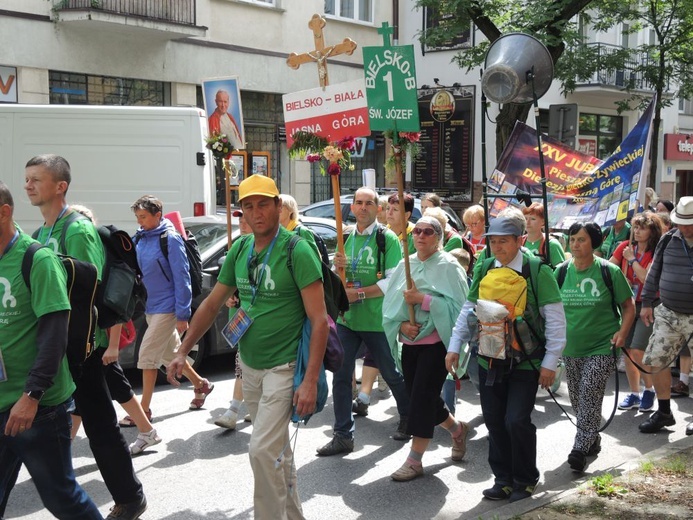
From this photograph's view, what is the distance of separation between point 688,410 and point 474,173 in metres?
19.0

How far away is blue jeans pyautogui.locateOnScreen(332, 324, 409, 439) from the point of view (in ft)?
22.2

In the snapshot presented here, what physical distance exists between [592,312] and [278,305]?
295 cm

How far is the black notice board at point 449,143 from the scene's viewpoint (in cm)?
2683

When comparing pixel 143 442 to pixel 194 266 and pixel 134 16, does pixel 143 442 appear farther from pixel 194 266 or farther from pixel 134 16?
pixel 134 16

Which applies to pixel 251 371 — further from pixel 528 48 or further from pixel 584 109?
pixel 584 109

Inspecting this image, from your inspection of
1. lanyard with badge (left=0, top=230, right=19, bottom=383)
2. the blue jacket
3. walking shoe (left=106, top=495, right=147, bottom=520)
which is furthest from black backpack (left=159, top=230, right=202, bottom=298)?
lanyard with badge (left=0, top=230, right=19, bottom=383)

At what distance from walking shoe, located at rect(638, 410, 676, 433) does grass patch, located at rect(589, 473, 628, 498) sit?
1.89 metres

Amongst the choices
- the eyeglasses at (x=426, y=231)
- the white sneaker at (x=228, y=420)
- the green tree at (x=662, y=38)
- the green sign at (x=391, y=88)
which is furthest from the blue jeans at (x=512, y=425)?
the green tree at (x=662, y=38)

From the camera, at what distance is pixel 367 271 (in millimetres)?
7059

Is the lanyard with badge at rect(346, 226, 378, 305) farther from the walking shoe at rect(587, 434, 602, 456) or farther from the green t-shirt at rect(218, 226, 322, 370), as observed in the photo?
the green t-shirt at rect(218, 226, 322, 370)

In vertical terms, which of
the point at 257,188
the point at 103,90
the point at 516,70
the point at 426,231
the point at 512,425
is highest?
the point at 103,90

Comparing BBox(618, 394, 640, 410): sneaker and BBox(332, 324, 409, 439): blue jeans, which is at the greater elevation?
BBox(332, 324, 409, 439): blue jeans

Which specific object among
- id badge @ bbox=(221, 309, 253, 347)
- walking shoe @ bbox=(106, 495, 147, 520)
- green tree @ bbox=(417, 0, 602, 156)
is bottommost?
walking shoe @ bbox=(106, 495, 147, 520)

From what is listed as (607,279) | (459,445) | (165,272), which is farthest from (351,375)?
(607,279)
